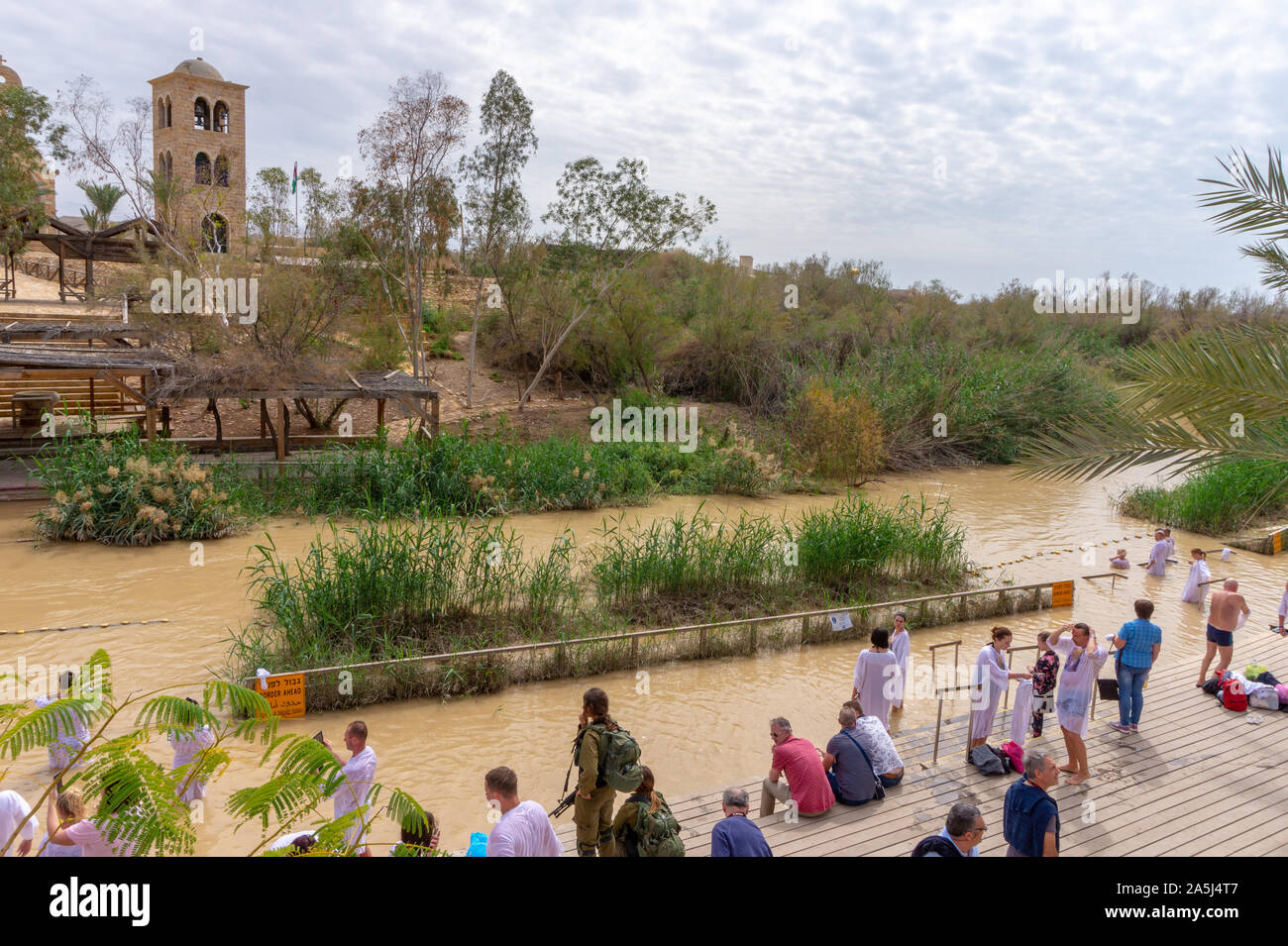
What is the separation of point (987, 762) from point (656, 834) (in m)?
3.37

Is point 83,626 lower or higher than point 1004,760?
higher

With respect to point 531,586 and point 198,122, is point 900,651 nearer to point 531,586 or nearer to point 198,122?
point 531,586

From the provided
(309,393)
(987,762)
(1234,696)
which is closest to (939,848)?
(987,762)

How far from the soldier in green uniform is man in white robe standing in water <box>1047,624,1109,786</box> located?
13.2 feet

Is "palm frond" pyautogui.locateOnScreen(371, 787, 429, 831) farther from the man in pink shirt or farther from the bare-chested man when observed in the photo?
the bare-chested man

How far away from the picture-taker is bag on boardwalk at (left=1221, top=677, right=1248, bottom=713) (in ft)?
26.9

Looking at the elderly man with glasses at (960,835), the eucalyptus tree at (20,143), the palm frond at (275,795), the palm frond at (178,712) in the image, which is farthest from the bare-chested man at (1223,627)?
the eucalyptus tree at (20,143)

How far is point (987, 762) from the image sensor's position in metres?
6.89

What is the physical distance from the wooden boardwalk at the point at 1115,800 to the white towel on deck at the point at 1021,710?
232mm

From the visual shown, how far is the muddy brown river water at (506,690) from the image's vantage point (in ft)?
25.5

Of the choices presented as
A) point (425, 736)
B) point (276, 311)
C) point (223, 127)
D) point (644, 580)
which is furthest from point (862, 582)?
point (223, 127)

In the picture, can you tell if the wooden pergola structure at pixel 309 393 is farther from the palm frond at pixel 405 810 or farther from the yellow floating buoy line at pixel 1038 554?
the palm frond at pixel 405 810

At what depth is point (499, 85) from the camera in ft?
78.5
